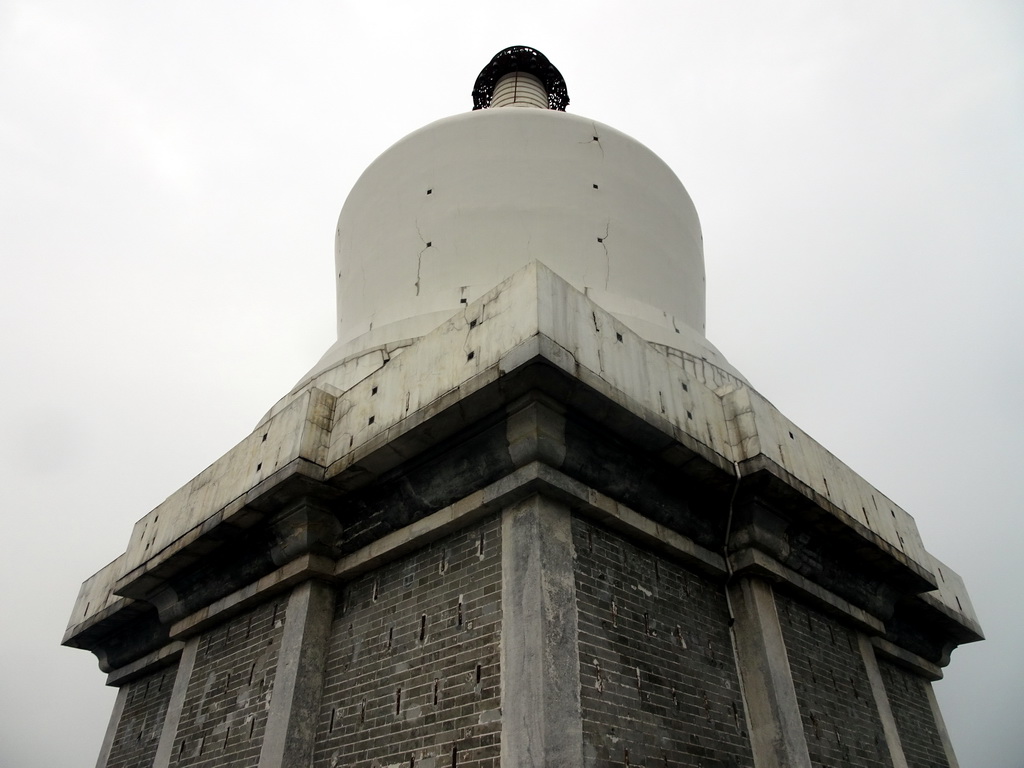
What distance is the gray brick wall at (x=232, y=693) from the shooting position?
7.69 metres

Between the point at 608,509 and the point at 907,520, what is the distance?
5.56m

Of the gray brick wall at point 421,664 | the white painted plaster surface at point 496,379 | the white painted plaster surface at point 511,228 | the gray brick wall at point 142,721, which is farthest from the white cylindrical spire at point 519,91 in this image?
the gray brick wall at point 142,721

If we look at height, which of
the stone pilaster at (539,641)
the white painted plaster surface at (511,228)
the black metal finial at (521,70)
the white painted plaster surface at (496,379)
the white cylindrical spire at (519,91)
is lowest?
the stone pilaster at (539,641)

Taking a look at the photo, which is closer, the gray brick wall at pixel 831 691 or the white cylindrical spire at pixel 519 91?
the gray brick wall at pixel 831 691

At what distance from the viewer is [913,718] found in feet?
34.5

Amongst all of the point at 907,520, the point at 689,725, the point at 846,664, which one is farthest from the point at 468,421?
the point at 907,520

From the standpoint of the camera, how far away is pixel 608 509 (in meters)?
6.94

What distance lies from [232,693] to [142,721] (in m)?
3.18

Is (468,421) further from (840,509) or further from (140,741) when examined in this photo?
(140,741)

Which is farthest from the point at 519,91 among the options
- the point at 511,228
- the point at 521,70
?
the point at 511,228

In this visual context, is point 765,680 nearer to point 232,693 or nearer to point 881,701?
point 881,701

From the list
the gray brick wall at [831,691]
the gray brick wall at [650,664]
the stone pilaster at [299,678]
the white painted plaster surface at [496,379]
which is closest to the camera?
the gray brick wall at [650,664]

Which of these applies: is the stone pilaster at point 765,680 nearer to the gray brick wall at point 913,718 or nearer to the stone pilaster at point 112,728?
the gray brick wall at point 913,718

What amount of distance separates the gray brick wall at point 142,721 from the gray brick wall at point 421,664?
3.84 meters
